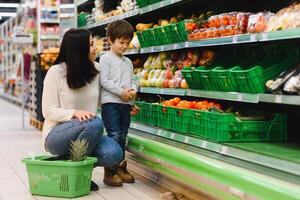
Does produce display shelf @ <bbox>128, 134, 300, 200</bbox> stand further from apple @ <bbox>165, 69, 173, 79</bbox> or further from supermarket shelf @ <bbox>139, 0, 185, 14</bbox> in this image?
supermarket shelf @ <bbox>139, 0, 185, 14</bbox>

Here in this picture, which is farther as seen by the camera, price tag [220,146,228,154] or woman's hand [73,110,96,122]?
woman's hand [73,110,96,122]

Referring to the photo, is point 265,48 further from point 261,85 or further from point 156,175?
point 156,175

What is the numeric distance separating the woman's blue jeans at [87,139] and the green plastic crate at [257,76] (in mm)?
1136

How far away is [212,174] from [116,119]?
1.33 m

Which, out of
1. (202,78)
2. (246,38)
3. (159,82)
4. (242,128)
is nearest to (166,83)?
(159,82)

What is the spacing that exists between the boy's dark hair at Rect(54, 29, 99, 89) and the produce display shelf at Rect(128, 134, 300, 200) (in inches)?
29.3

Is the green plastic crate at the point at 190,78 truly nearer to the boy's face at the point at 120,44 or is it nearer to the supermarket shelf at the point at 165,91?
the supermarket shelf at the point at 165,91

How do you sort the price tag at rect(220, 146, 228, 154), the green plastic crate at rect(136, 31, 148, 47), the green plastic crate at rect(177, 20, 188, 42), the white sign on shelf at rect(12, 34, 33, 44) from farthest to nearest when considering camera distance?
1. the white sign on shelf at rect(12, 34, 33, 44)
2. the green plastic crate at rect(136, 31, 148, 47)
3. the green plastic crate at rect(177, 20, 188, 42)
4. the price tag at rect(220, 146, 228, 154)

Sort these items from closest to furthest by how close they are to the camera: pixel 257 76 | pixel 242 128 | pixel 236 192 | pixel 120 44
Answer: pixel 236 192
pixel 257 76
pixel 242 128
pixel 120 44

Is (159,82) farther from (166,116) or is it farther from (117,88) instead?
(117,88)

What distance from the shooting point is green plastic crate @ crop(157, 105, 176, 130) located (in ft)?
13.1

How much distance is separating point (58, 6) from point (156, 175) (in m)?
5.07

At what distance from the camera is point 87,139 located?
371 cm

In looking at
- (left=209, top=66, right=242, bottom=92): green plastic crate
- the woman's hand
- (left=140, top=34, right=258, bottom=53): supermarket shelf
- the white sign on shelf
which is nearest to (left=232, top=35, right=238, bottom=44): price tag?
(left=140, top=34, right=258, bottom=53): supermarket shelf
